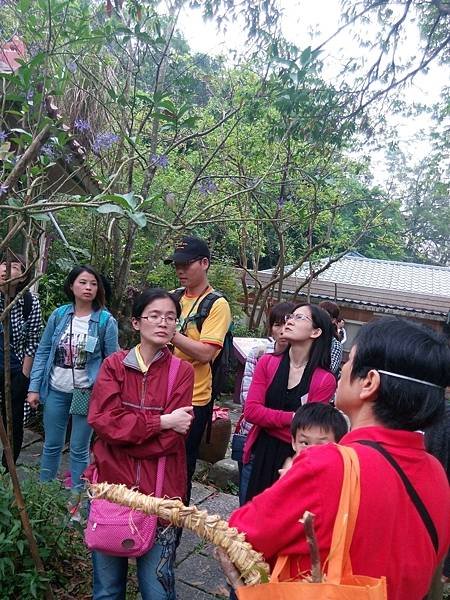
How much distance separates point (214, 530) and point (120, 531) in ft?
3.01

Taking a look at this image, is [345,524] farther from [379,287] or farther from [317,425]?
[379,287]

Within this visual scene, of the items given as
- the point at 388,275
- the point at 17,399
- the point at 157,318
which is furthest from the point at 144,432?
the point at 388,275

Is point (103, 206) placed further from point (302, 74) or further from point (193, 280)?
point (302, 74)

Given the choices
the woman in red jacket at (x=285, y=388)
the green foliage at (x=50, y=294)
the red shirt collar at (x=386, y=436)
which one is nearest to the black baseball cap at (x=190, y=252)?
the woman in red jacket at (x=285, y=388)

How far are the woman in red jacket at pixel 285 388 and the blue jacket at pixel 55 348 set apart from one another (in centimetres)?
127

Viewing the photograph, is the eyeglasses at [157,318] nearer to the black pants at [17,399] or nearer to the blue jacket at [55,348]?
the blue jacket at [55,348]

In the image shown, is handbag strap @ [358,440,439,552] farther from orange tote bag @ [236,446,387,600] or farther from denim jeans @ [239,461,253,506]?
denim jeans @ [239,461,253,506]

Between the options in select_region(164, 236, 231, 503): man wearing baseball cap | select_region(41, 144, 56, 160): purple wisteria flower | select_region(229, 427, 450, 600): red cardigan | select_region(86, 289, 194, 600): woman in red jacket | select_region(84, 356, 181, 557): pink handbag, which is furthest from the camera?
select_region(41, 144, 56, 160): purple wisteria flower

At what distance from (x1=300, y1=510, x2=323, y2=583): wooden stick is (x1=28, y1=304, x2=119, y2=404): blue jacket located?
2715 millimetres

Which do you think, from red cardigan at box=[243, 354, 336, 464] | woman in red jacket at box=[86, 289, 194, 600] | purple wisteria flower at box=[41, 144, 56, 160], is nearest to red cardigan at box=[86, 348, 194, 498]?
woman in red jacket at box=[86, 289, 194, 600]

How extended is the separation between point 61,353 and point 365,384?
8.86ft

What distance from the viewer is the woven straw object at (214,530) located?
3.59 ft

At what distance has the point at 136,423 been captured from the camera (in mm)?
2029

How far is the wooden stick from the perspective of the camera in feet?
3.10
